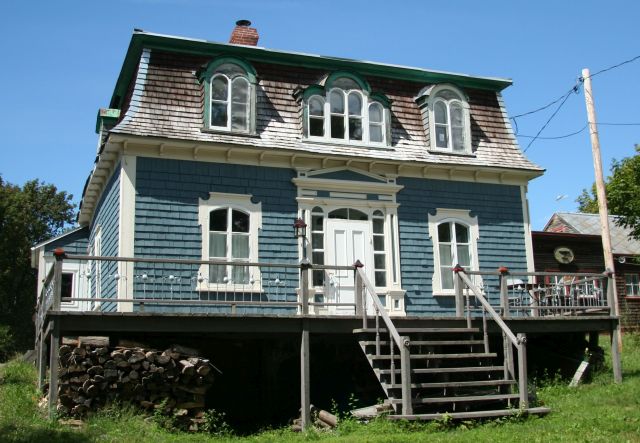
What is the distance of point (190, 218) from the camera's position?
1614cm

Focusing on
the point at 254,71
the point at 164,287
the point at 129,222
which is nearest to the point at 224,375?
the point at 164,287

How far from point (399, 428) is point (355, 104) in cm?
871

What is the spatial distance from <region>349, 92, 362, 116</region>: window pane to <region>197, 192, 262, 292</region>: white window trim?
3.24 metres

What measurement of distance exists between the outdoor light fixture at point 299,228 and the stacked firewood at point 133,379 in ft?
15.1

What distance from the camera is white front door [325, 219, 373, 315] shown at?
55.6 ft

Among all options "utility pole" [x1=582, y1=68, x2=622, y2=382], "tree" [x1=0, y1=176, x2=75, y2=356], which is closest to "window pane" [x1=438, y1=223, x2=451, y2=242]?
"utility pole" [x1=582, y1=68, x2=622, y2=382]

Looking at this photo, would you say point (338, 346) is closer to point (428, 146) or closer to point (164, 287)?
point (164, 287)

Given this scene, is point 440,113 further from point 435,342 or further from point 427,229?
point 435,342

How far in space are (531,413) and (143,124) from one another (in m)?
9.25

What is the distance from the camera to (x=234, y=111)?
671 inches

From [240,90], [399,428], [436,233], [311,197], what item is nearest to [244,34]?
[240,90]

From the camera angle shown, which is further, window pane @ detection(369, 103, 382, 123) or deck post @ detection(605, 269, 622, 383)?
window pane @ detection(369, 103, 382, 123)

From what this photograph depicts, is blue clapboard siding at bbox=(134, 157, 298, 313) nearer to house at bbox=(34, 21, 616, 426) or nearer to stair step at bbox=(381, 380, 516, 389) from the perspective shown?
house at bbox=(34, 21, 616, 426)

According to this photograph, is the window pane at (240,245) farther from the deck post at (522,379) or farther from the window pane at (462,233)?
the deck post at (522,379)
